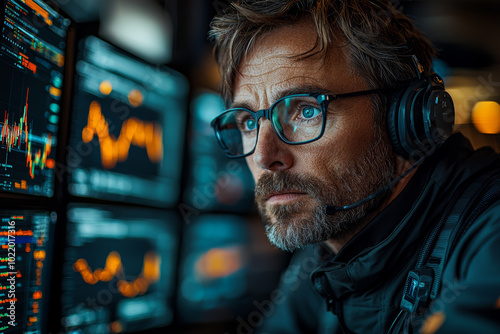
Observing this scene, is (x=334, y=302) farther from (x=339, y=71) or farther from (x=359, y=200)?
(x=339, y=71)

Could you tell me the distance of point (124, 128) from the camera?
4.30ft

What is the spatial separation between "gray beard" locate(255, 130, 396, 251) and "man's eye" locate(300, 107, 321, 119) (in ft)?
0.45

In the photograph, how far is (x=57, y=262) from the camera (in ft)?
3.26

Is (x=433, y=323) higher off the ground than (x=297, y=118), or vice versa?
(x=297, y=118)

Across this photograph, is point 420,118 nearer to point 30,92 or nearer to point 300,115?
point 300,115

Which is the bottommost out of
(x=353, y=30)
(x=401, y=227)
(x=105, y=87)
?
(x=401, y=227)

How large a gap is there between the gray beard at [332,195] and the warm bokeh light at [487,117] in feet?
3.04

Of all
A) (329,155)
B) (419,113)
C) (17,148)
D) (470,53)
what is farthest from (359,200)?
(470,53)

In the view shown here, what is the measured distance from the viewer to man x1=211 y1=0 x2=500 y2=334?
2.75 ft

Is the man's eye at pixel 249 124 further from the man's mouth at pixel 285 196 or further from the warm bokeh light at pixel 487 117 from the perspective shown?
the warm bokeh light at pixel 487 117

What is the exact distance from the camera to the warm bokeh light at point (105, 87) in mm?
1199

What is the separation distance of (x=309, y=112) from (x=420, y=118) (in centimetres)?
24

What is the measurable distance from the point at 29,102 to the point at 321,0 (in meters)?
0.70

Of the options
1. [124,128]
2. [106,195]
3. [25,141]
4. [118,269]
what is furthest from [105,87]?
[118,269]
